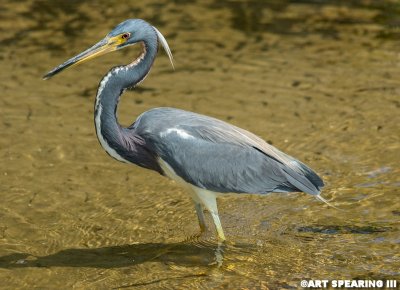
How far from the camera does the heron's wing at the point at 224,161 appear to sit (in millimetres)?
6375

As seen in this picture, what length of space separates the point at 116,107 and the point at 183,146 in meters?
0.61

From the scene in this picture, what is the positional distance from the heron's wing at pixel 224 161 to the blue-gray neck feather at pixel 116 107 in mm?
191

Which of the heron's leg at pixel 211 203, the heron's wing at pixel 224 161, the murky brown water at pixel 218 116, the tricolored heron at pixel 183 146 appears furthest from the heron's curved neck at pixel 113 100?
the murky brown water at pixel 218 116

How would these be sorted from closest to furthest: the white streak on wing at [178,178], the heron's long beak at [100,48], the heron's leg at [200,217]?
the heron's long beak at [100,48]
the white streak on wing at [178,178]
the heron's leg at [200,217]

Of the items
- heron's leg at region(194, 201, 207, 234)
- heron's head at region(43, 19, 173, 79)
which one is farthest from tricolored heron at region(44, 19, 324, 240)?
heron's leg at region(194, 201, 207, 234)

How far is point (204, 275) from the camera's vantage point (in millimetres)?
6258

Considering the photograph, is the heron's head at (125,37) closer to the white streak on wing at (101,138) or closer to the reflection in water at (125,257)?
the white streak on wing at (101,138)

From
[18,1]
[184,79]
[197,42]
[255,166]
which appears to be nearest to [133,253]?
[255,166]

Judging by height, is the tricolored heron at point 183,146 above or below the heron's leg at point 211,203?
above

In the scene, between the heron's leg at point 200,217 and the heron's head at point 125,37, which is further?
the heron's leg at point 200,217

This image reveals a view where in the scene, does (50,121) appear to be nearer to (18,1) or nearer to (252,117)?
(252,117)

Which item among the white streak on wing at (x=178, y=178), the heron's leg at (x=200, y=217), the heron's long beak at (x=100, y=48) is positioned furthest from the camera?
the heron's leg at (x=200, y=217)

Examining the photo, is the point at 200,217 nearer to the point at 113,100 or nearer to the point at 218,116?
the point at 113,100

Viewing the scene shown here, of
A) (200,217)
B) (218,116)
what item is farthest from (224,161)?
(218,116)
